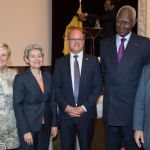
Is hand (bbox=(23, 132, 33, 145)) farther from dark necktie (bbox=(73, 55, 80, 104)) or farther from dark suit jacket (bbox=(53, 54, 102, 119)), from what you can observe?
dark necktie (bbox=(73, 55, 80, 104))

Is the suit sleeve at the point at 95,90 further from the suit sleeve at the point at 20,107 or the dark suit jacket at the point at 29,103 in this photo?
the suit sleeve at the point at 20,107

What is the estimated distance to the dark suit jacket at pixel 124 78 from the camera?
2.24 metres

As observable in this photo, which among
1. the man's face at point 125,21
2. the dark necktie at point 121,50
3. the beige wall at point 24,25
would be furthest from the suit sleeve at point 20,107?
the beige wall at point 24,25

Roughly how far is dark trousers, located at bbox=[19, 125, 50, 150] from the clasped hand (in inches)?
10.1

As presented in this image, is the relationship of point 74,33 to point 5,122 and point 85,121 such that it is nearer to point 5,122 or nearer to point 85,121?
point 85,121

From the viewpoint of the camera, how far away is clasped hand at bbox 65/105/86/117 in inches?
92.8

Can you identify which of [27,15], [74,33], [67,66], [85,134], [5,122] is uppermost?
[27,15]

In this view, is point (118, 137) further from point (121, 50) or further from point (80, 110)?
point (121, 50)

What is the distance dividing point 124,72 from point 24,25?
3.65 m

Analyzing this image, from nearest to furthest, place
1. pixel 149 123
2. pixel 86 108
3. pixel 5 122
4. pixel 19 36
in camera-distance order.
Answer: pixel 149 123
pixel 5 122
pixel 86 108
pixel 19 36

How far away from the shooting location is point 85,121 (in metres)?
2.39

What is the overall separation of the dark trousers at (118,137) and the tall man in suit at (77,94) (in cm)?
18

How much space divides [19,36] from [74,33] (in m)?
3.16

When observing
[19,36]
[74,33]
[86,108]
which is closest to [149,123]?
[86,108]
